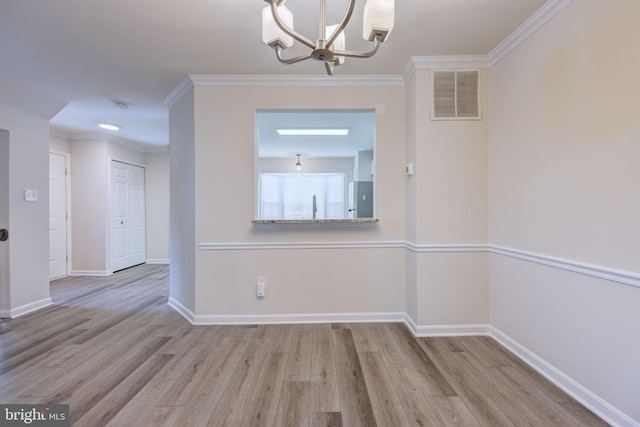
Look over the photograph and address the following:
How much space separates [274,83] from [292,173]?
175 inches

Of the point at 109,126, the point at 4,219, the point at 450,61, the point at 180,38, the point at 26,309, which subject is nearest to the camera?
the point at 180,38

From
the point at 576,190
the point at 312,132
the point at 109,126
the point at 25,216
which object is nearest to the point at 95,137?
the point at 109,126

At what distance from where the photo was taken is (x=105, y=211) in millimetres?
4914

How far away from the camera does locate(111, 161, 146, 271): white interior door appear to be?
5113 millimetres

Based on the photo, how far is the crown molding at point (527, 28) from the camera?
1.82m

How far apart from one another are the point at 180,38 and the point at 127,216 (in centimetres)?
443

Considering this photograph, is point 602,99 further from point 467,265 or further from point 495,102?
point 467,265

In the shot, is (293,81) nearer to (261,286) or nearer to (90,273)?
(261,286)

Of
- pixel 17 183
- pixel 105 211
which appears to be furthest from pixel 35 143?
pixel 105 211

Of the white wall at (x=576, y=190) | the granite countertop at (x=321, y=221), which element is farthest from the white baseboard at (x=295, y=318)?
the white wall at (x=576, y=190)

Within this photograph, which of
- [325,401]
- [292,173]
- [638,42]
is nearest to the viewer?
[638,42]

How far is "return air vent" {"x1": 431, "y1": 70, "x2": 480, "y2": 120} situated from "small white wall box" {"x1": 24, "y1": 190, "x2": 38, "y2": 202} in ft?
14.4

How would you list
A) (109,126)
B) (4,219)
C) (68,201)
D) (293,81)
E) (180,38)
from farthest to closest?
(68,201) → (109,126) → (4,219) → (293,81) → (180,38)

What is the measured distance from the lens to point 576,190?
171cm
